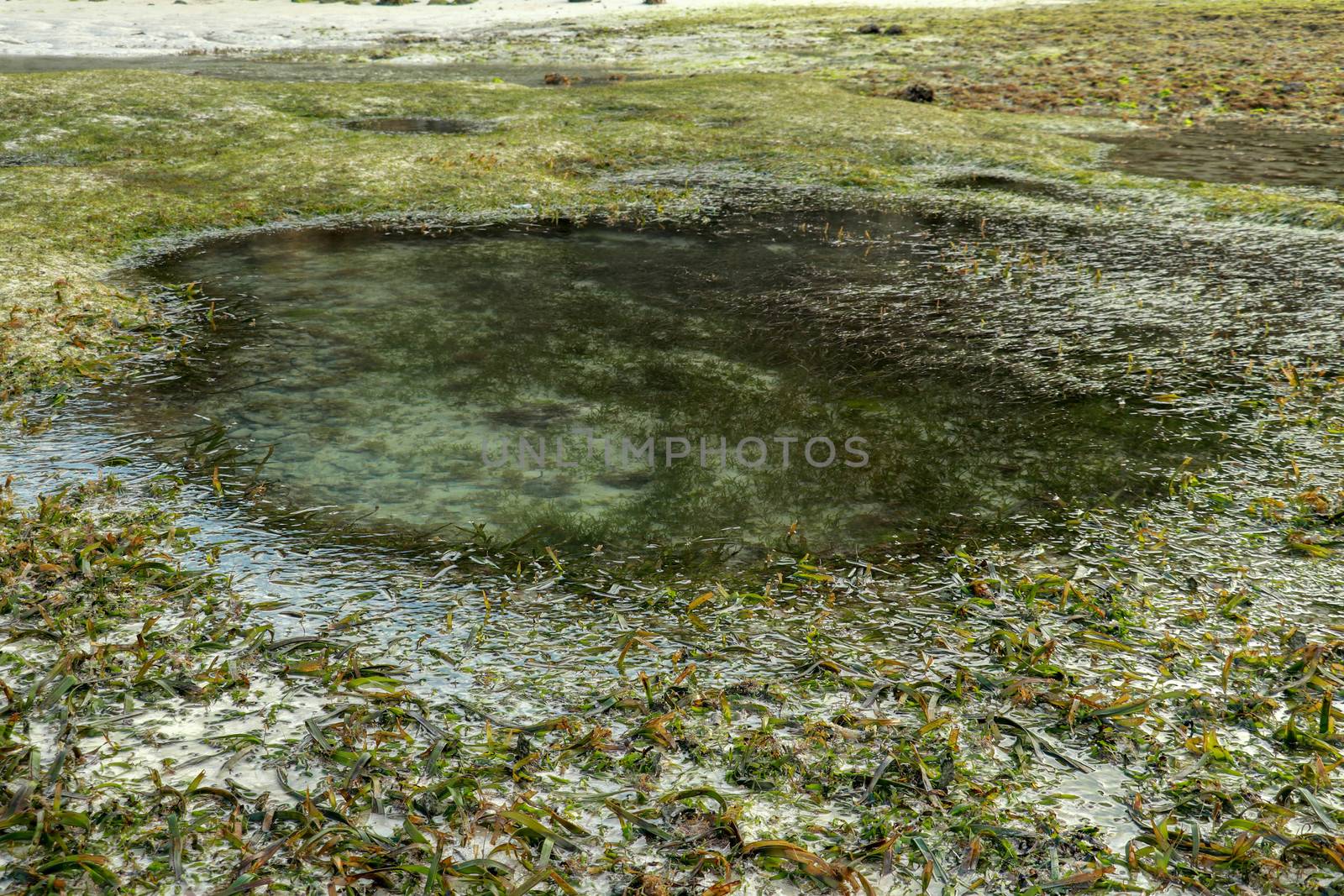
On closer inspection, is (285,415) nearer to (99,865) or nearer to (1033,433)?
(99,865)

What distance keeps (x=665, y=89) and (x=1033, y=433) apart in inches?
801

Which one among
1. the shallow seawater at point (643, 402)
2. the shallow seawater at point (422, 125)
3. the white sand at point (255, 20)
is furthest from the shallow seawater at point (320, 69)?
the shallow seawater at point (643, 402)

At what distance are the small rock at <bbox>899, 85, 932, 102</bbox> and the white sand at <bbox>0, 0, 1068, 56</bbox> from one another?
27780 mm

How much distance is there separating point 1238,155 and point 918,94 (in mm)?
9332

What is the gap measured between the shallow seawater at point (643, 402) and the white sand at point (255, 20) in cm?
3610

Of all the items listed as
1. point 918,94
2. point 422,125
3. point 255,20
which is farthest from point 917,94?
point 255,20

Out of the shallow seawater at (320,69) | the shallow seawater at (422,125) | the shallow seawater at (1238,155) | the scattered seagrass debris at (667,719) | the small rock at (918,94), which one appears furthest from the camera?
the shallow seawater at (320,69)

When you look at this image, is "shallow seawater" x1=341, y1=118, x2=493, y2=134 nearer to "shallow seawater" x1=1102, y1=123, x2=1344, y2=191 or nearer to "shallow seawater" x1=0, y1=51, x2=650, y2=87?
"shallow seawater" x1=0, y1=51, x2=650, y2=87

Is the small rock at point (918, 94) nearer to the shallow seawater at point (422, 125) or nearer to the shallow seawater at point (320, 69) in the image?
the shallow seawater at point (320, 69)

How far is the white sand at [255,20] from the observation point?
41.2 metres

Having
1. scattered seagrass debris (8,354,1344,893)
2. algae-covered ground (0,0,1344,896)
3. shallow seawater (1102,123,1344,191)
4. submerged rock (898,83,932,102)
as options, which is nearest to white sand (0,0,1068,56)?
submerged rock (898,83,932,102)

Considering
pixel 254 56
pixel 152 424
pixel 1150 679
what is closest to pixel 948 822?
pixel 1150 679

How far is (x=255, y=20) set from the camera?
165 ft

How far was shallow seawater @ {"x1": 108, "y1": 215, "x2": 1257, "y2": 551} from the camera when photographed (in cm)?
703
